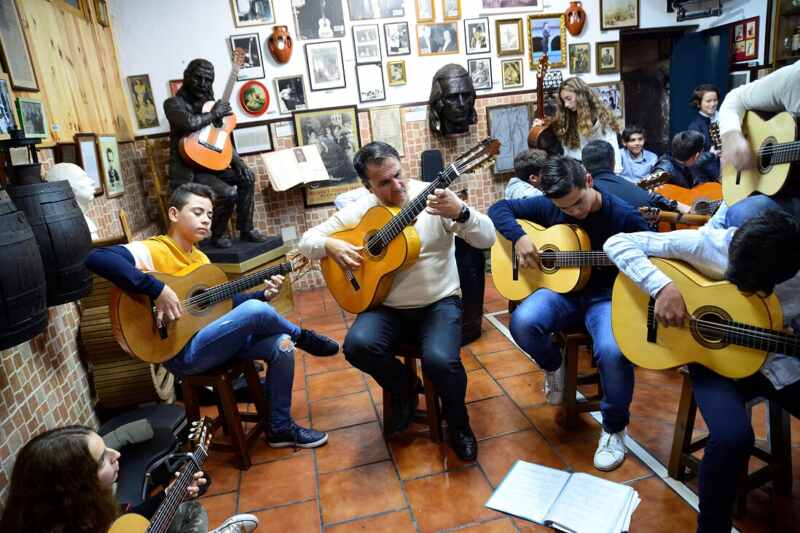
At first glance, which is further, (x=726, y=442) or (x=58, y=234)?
(x=58, y=234)

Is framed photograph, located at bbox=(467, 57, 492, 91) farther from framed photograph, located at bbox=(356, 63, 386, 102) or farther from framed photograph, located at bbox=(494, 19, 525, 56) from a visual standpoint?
framed photograph, located at bbox=(356, 63, 386, 102)

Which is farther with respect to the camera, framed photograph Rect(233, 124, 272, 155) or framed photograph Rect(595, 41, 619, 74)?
framed photograph Rect(595, 41, 619, 74)

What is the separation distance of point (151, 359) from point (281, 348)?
0.56 meters

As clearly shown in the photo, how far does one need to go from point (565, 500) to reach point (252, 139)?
13.4 feet

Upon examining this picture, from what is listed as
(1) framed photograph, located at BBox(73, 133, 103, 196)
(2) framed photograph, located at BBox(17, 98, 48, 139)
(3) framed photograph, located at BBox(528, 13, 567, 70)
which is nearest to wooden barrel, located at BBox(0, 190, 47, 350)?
(2) framed photograph, located at BBox(17, 98, 48, 139)

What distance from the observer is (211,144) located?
3.95 metres

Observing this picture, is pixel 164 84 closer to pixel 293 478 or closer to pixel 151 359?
pixel 151 359

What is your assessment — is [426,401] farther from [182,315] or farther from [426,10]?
[426,10]

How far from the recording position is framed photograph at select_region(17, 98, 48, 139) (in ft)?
7.89

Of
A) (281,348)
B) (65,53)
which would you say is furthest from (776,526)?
(65,53)

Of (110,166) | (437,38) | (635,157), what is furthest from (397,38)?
(110,166)

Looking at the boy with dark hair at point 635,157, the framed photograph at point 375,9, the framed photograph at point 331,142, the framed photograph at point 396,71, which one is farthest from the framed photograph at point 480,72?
the boy with dark hair at point 635,157

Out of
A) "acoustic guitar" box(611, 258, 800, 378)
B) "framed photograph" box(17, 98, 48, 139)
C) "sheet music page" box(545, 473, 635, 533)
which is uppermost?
"framed photograph" box(17, 98, 48, 139)

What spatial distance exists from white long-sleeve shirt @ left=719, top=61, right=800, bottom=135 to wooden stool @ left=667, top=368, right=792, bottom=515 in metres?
1.21
